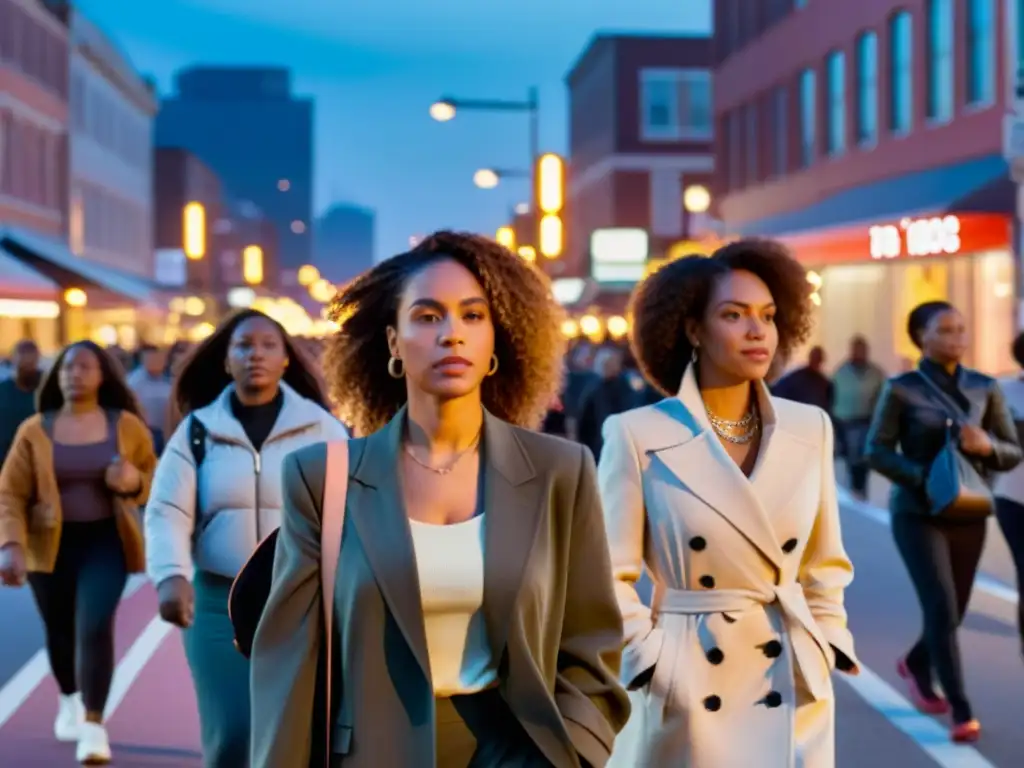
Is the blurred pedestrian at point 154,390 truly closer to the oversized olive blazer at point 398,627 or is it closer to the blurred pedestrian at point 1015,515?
the blurred pedestrian at point 1015,515

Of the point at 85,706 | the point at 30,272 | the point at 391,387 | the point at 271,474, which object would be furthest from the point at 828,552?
the point at 30,272

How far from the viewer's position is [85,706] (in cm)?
886

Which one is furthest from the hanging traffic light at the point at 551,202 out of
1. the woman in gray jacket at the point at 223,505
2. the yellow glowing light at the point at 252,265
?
the yellow glowing light at the point at 252,265

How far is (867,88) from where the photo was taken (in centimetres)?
4062

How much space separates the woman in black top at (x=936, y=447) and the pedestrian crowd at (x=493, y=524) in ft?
0.05

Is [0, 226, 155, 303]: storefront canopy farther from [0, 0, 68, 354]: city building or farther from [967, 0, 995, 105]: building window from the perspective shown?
[967, 0, 995, 105]: building window

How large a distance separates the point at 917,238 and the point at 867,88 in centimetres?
955

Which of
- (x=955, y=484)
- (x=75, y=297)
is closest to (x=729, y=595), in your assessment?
(x=955, y=484)

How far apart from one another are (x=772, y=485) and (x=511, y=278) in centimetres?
146

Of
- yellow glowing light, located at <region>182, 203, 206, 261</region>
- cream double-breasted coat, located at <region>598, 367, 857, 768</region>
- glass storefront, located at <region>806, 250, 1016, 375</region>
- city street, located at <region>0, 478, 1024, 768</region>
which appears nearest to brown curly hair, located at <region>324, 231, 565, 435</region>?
cream double-breasted coat, located at <region>598, 367, 857, 768</region>

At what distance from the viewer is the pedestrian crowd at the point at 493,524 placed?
3936 mm

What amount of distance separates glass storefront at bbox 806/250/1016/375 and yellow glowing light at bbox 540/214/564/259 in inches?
270

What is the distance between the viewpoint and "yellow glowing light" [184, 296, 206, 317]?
88062 mm

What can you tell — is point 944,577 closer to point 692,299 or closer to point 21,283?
point 692,299
